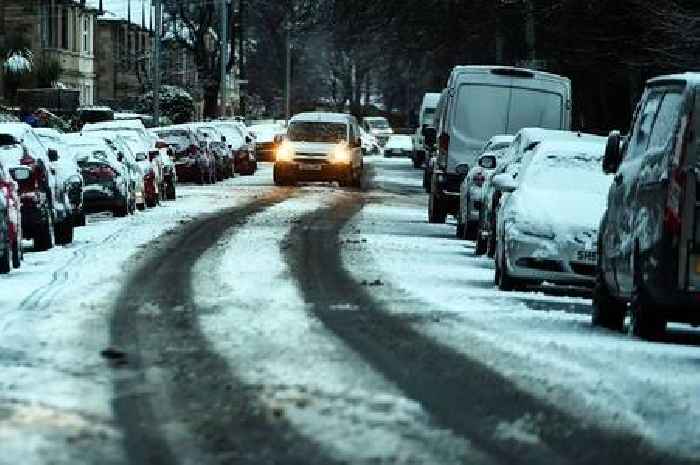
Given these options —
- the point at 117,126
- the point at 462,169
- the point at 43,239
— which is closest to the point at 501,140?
the point at 462,169

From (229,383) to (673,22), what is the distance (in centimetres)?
2549

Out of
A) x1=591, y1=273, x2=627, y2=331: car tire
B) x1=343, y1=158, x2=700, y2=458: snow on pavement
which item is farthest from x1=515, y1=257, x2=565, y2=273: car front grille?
x1=591, y1=273, x2=627, y2=331: car tire

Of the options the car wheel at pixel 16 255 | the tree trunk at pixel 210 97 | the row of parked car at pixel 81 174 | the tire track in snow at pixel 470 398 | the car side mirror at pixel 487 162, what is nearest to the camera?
the tire track in snow at pixel 470 398

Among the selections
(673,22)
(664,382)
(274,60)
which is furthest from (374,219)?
(274,60)

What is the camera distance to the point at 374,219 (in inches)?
1224

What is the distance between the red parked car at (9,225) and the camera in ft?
61.2

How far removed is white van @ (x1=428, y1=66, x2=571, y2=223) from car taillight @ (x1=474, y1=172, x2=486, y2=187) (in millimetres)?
3028

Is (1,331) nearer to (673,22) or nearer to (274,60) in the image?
(673,22)

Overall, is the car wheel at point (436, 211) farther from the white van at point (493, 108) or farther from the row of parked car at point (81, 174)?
the row of parked car at point (81, 174)

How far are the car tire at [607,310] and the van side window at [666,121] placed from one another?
1412mm

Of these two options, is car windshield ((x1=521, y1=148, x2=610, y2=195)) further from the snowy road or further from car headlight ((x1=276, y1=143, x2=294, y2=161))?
car headlight ((x1=276, y1=143, x2=294, y2=161))

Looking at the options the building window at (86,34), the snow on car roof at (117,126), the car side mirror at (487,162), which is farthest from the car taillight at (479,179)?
the building window at (86,34)

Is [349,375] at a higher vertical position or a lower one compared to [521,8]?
lower

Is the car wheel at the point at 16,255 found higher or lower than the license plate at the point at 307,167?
higher
